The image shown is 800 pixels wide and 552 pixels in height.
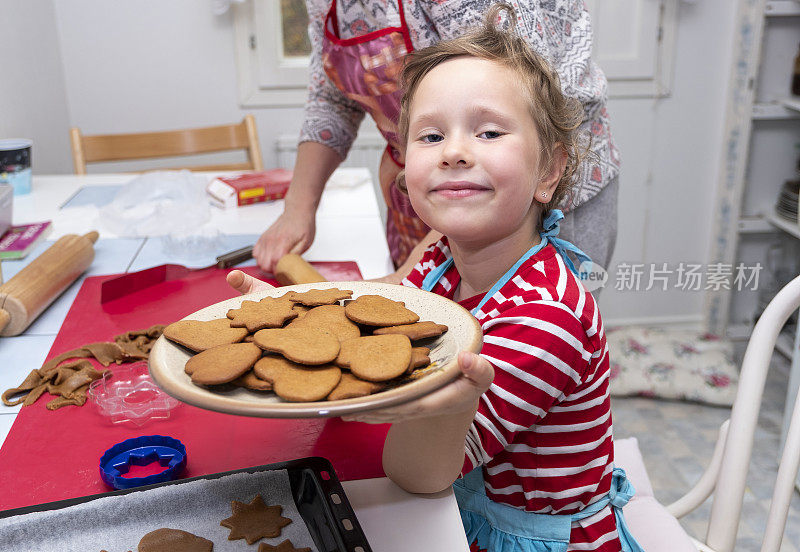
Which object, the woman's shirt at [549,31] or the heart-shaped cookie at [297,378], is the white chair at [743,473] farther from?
the heart-shaped cookie at [297,378]

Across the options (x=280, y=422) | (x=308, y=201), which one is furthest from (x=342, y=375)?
(x=308, y=201)

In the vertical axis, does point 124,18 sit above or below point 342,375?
above

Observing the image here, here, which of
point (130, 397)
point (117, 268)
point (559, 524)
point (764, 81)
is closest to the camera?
point (559, 524)

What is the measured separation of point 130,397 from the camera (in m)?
0.95

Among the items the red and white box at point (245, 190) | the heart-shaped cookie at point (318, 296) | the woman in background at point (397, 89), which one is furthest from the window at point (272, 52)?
the heart-shaped cookie at point (318, 296)

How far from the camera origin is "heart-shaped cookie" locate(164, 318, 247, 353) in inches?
25.7

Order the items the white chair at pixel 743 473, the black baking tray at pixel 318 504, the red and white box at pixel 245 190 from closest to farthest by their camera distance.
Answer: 1. the black baking tray at pixel 318 504
2. the white chair at pixel 743 473
3. the red and white box at pixel 245 190

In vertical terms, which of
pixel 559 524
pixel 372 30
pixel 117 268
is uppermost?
pixel 372 30

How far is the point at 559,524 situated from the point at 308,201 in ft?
2.94

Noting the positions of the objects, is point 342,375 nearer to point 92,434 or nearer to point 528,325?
point 528,325

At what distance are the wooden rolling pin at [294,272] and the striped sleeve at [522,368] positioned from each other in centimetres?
54

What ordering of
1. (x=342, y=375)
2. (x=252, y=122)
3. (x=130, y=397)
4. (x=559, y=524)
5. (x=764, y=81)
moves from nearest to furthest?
(x=342, y=375) → (x=559, y=524) → (x=130, y=397) → (x=252, y=122) → (x=764, y=81)

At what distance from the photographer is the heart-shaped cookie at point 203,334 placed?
65 centimetres

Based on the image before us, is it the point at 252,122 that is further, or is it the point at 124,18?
the point at 124,18
